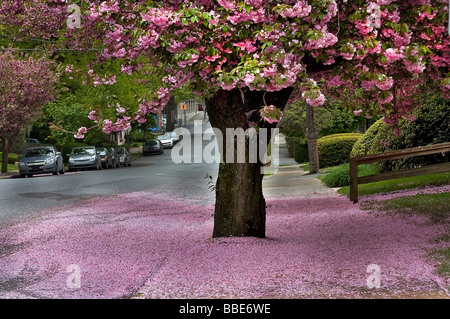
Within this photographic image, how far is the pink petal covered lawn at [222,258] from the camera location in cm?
796

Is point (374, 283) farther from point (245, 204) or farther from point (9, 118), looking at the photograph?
point (9, 118)

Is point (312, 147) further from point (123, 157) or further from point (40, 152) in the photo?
point (123, 157)

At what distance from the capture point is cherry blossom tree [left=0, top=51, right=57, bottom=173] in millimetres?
37312

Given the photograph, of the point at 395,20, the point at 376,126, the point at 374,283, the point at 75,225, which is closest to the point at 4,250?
the point at 75,225

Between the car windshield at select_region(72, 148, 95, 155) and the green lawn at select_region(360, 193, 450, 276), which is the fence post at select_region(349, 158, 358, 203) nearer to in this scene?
the green lawn at select_region(360, 193, 450, 276)

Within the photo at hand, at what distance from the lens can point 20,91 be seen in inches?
1478

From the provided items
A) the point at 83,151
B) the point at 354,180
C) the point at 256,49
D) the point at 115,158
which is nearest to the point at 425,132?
the point at 354,180

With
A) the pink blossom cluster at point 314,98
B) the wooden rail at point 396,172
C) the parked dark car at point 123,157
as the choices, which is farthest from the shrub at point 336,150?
the pink blossom cluster at point 314,98

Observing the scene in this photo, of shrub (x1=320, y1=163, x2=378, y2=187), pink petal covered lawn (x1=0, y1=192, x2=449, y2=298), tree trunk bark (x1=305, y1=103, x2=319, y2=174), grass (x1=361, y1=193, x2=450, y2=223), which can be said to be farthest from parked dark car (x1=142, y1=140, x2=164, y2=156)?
grass (x1=361, y1=193, x2=450, y2=223)

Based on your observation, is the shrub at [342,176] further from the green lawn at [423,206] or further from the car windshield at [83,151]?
the car windshield at [83,151]

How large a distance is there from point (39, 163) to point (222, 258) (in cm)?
2813

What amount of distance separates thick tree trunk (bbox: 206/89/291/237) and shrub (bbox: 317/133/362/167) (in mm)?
21458

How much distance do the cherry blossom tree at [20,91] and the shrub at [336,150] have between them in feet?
52.9

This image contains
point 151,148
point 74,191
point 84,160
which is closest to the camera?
point 74,191
